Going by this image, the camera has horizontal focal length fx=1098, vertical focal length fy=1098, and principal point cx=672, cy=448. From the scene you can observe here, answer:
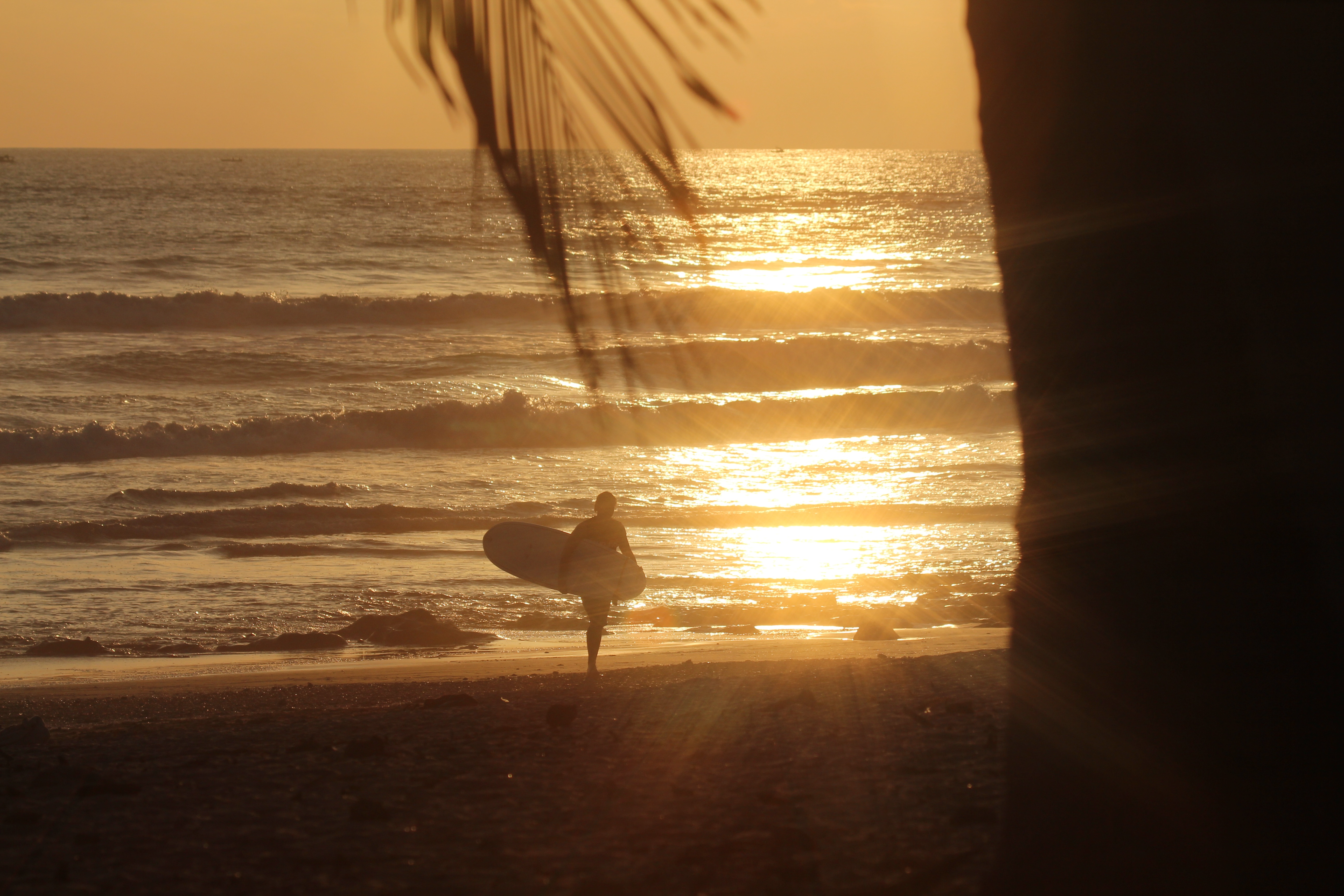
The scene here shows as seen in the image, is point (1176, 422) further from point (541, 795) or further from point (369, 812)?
point (369, 812)

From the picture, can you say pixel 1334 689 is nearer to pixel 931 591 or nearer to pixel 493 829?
pixel 493 829

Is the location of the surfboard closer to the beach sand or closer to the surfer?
the surfer

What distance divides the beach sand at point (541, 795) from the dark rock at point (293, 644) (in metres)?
3.17

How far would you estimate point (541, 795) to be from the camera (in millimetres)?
3568

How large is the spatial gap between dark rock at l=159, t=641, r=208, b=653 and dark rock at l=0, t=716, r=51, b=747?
14.1ft

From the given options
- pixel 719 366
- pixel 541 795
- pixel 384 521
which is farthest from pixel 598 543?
pixel 719 366

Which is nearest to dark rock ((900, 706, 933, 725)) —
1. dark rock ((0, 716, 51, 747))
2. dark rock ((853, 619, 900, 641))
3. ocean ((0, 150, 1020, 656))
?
ocean ((0, 150, 1020, 656))

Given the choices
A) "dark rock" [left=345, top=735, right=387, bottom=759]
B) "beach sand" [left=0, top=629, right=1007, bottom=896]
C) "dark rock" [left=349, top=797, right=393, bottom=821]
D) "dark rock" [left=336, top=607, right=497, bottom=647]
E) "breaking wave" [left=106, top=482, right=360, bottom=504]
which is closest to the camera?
"beach sand" [left=0, top=629, right=1007, bottom=896]

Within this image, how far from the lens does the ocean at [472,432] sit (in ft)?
33.4

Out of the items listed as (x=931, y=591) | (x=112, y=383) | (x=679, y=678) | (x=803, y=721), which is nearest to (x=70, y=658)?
(x=679, y=678)

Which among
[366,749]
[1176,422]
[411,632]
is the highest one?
[1176,422]

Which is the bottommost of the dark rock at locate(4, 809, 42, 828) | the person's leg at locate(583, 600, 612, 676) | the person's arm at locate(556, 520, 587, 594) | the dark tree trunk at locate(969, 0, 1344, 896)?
the person's leg at locate(583, 600, 612, 676)

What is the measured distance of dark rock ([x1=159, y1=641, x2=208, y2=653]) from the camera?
30.4 feet

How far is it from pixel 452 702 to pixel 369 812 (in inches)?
93.5
